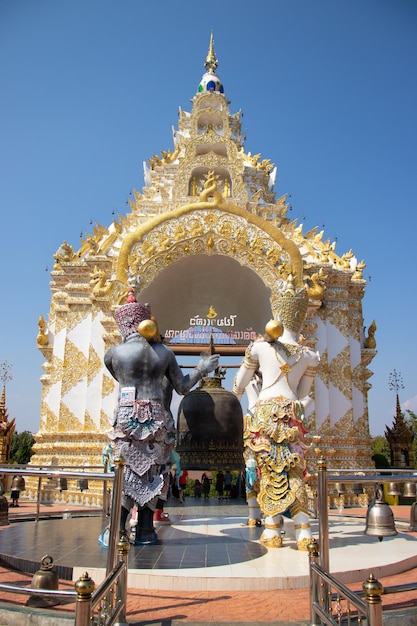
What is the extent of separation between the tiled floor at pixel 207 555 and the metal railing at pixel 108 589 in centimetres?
95

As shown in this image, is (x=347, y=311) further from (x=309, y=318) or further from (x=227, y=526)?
(x=227, y=526)

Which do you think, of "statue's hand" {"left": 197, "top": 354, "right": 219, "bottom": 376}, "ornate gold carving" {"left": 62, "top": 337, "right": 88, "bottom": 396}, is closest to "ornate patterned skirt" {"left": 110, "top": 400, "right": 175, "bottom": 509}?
"statue's hand" {"left": 197, "top": 354, "right": 219, "bottom": 376}

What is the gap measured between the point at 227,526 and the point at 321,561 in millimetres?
3974

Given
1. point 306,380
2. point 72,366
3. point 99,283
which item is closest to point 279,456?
point 306,380

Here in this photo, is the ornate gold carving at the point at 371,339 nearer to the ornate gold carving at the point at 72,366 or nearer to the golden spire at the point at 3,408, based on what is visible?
the ornate gold carving at the point at 72,366

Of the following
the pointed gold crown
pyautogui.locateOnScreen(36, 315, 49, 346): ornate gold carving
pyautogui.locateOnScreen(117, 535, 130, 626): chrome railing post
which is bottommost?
pyautogui.locateOnScreen(117, 535, 130, 626): chrome railing post

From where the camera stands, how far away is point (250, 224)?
11.8m

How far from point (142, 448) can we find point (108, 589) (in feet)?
8.37

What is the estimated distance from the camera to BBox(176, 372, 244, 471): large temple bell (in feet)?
32.3

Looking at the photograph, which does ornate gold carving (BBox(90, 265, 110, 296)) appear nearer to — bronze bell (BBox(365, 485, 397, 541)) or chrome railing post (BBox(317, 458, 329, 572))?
bronze bell (BBox(365, 485, 397, 541))

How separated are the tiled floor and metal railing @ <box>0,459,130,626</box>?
955mm

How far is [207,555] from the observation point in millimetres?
4938

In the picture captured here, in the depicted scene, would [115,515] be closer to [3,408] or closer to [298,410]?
[298,410]

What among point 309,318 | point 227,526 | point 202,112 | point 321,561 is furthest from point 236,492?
point 202,112
